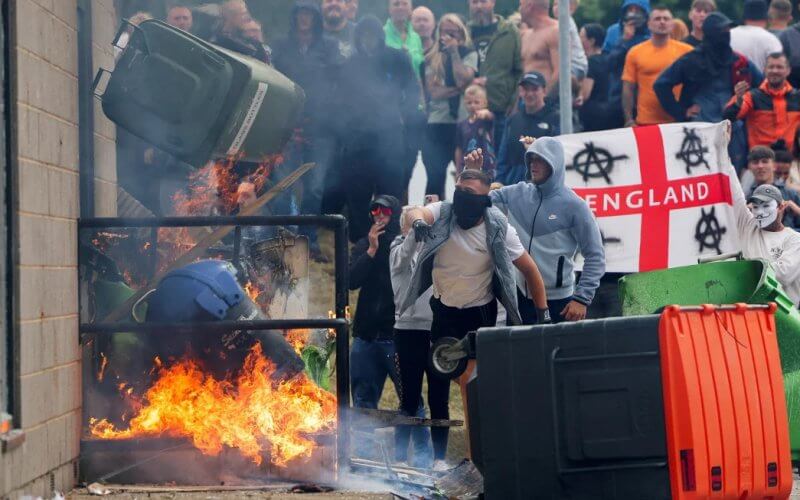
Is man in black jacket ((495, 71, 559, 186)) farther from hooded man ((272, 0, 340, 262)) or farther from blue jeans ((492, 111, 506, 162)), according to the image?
hooded man ((272, 0, 340, 262))

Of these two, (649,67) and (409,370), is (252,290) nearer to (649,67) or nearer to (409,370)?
(409,370)

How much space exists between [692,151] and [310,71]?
3.15 meters

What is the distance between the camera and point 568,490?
6.68m

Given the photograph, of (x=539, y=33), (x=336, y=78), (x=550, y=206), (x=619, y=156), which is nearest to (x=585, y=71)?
(x=539, y=33)

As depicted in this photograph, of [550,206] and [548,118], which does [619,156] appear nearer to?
[548,118]

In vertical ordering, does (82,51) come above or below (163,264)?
above

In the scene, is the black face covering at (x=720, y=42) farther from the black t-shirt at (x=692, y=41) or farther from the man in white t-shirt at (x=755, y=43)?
the black t-shirt at (x=692, y=41)

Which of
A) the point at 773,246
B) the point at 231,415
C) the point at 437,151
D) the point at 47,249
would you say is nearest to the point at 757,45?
the point at 437,151

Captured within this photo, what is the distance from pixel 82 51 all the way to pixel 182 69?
0.66m

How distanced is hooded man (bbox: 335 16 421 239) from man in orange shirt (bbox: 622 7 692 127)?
227cm

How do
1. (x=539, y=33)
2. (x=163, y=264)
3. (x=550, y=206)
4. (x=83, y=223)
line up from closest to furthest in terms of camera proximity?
(x=83, y=223)
(x=163, y=264)
(x=550, y=206)
(x=539, y=33)

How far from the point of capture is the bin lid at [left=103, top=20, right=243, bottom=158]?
7918 mm

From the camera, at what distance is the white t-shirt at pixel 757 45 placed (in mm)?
12922

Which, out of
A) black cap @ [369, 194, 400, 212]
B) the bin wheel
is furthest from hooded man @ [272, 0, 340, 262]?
the bin wheel
